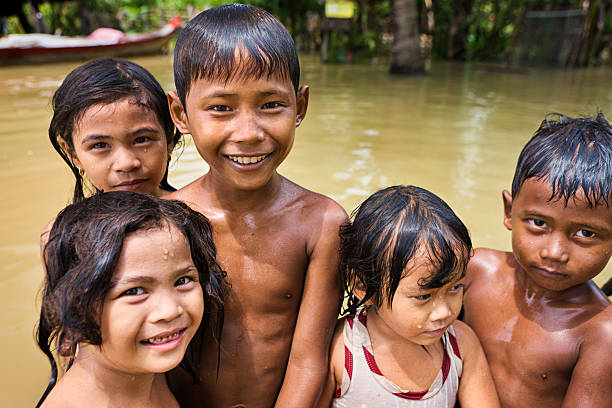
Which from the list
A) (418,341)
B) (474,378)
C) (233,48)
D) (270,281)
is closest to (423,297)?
(418,341)

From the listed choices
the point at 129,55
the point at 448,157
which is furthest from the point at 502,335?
the point at 129,55

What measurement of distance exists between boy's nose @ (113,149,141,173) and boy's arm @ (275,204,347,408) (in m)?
0.83

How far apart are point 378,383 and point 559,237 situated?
78cm

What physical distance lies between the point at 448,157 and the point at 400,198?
352cm

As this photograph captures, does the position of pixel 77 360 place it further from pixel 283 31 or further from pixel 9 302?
pixel 9 302

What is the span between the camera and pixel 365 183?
435 centimetres

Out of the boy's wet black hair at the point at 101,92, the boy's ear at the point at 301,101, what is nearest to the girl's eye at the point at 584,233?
the boy's ear at the point at 301,101


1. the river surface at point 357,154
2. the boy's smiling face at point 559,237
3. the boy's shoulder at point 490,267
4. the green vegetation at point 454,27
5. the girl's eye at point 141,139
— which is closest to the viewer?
the boy's smiling face at point 559,237

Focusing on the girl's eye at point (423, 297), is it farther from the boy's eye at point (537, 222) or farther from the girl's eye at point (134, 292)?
the girl's eye at point (134, 292)

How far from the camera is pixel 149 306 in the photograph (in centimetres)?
137

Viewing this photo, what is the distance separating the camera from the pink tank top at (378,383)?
1.76 m

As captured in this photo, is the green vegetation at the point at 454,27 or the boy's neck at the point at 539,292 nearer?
the boy's neck at the point at 539,292

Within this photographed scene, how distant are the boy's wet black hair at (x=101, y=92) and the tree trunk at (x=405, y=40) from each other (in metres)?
9.18

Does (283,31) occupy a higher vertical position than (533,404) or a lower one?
higher
